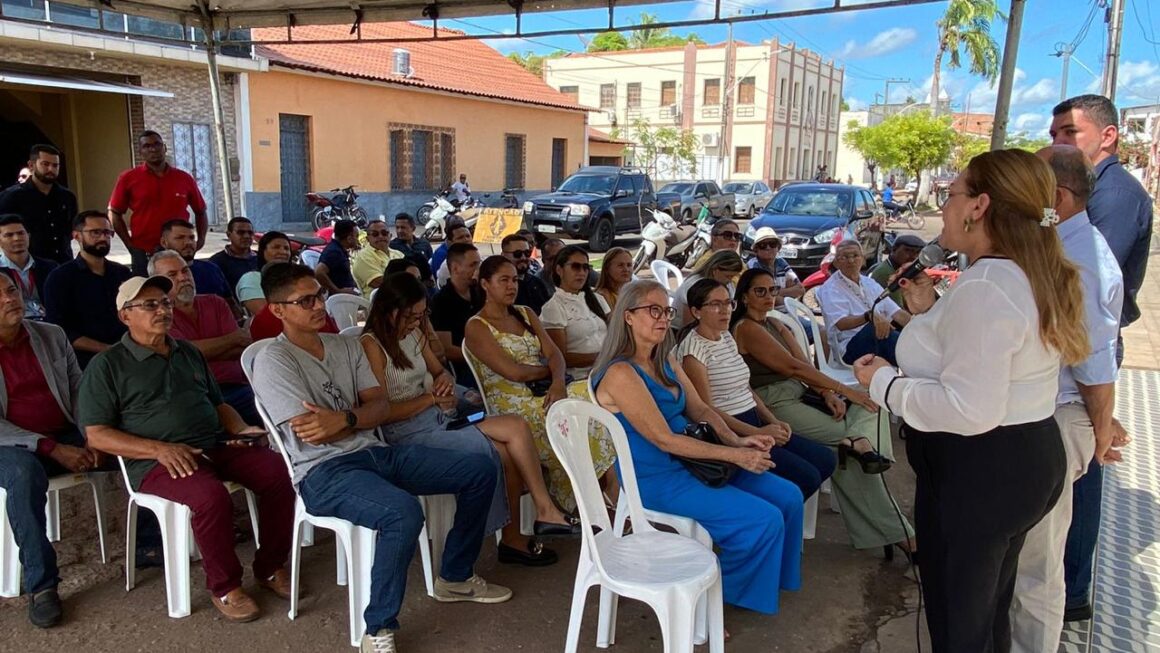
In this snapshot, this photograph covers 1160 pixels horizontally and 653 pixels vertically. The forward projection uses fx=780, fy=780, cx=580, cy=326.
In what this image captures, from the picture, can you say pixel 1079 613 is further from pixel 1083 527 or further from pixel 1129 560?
pixel 1129 560

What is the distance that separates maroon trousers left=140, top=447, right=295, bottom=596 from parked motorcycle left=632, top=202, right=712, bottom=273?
942 centimetres

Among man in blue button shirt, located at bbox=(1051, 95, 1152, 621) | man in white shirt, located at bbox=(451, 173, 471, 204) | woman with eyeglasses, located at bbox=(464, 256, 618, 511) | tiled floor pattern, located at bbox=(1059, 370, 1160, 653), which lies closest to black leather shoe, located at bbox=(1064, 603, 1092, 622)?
tiled floor pattern, located at bbox=(1059, 370, 1160, 653)

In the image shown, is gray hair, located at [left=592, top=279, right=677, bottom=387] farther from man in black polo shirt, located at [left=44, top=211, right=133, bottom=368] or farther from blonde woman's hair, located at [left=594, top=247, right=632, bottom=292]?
man in black polo shirt, located at [left=44, top=211, right=133, bottom=368]

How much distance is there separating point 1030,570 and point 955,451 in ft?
2.35

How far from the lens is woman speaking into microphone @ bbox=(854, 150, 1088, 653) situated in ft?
6.21

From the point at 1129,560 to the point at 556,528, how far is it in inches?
104

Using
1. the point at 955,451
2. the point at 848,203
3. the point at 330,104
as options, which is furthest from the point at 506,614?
the point at 330,104

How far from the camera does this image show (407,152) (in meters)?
18.8

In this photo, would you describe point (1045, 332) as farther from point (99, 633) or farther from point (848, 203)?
point (848, 203)

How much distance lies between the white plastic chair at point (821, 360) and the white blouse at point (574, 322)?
1393 mm

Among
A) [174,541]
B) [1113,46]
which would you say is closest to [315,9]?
[174,541]

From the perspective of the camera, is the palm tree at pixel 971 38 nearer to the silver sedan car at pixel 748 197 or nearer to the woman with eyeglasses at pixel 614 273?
the silver sedan car at pixel 748 197

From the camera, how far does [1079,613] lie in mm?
3023

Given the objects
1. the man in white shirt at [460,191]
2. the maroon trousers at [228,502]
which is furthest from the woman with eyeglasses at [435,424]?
the man in white shirt at [460,191]
